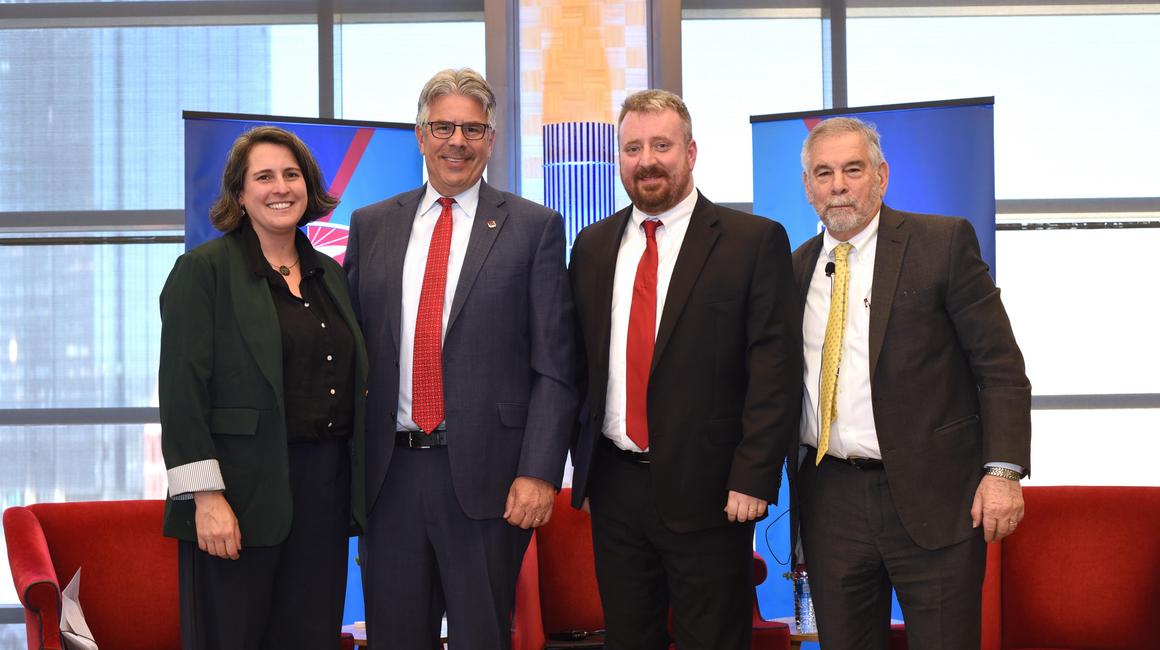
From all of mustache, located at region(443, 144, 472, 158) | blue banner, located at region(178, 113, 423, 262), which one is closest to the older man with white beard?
mustache, located at region(443, 144, 472, 158)

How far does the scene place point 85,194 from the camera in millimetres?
5242

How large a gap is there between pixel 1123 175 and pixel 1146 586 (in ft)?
8.44

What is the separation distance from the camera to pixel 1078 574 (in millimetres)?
3609

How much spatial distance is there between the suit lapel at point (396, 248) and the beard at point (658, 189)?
580 millimetres

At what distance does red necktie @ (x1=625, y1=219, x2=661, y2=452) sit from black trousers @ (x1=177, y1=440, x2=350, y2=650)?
2.39ft

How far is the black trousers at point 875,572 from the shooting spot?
2.46 m

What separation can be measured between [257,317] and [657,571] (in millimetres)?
1164

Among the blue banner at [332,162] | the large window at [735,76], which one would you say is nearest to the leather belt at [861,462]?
the blue banner at [332,162]

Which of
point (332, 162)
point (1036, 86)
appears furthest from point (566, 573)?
point (1036, 86)

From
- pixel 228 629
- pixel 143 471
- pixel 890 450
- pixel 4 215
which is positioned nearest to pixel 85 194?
pixel 4 215

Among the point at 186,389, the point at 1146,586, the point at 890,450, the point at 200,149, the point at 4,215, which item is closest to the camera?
the point at 186,389

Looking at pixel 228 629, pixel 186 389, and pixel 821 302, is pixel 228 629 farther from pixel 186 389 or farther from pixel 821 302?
pixel 821 302

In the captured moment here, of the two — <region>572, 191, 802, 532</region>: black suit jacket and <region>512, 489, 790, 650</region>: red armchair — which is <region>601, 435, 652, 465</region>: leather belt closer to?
<region>572, 191, 802, 532</region>: black suit jacket

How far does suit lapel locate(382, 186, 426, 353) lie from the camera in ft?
8.43
